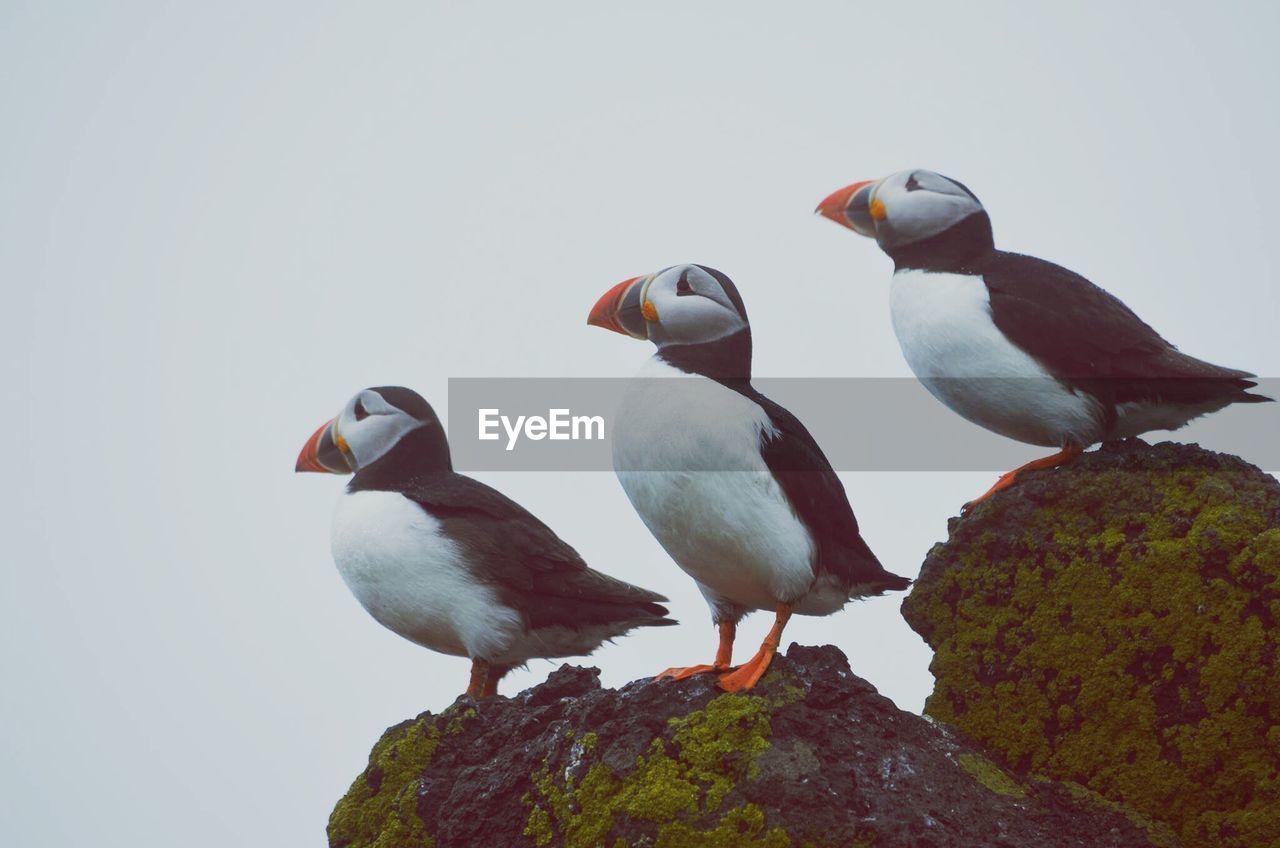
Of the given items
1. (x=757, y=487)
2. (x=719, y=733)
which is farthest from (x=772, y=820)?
(x=757, y=487)

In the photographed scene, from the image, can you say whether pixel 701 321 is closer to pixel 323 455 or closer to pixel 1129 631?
pixel 1129 631

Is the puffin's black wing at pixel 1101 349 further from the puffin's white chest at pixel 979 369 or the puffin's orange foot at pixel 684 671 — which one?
the puffin's orange foot at pixel 684 671

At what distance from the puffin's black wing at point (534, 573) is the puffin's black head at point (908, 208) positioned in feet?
6.18

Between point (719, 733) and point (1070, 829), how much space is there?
3.97 feet

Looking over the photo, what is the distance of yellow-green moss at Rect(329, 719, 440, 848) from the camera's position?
204 inches

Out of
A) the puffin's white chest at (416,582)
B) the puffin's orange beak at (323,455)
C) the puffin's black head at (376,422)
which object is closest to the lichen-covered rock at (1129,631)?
the puffin's white chest at (416,582)

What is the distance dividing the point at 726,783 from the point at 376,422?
3.08 m

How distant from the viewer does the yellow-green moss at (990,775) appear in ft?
16.3

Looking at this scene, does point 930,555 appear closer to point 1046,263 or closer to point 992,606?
point 992,606

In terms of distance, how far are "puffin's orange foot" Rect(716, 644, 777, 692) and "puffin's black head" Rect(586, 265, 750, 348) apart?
1361 mm

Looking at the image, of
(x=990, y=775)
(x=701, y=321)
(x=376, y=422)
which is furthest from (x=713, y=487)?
(x=376, y=422)

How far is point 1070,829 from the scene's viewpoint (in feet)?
15.8

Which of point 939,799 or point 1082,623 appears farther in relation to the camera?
point 1082,623

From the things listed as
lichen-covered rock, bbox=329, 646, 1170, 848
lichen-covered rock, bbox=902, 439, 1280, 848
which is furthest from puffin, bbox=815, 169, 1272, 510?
lichen-covered rock, bbox=329, 646, 1170, 848
